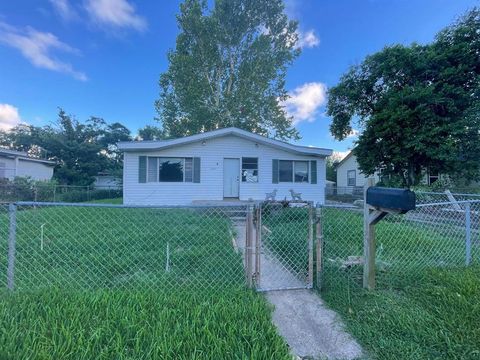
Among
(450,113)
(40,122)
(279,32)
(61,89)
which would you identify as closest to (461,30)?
(450,113)

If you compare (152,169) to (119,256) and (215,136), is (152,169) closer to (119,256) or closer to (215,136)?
(215,136)

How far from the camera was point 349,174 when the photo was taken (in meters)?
25.1

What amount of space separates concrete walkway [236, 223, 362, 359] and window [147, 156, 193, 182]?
840 centimetres

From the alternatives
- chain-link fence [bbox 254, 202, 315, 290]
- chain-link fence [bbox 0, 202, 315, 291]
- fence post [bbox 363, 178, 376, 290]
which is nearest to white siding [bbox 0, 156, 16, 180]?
chain-link fence [bbox 0, 202, 315, 291]

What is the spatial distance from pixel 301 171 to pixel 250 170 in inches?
100

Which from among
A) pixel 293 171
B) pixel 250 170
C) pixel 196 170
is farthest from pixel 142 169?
pixel 293 171

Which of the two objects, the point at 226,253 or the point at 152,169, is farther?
the point at 152,169

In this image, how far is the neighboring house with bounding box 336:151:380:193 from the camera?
23.2 m

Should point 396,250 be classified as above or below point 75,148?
below

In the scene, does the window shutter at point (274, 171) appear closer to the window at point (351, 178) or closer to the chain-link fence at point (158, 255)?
the chain-link fence at point (158, 255)

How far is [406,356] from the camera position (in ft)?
6.24

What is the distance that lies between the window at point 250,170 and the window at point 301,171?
201 centimetres

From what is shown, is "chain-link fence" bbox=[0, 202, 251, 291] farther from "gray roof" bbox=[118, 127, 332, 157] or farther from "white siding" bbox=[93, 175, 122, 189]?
"white siding" bbox=[93, 175, 122, 189]

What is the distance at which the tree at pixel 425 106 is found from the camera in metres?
12.5
